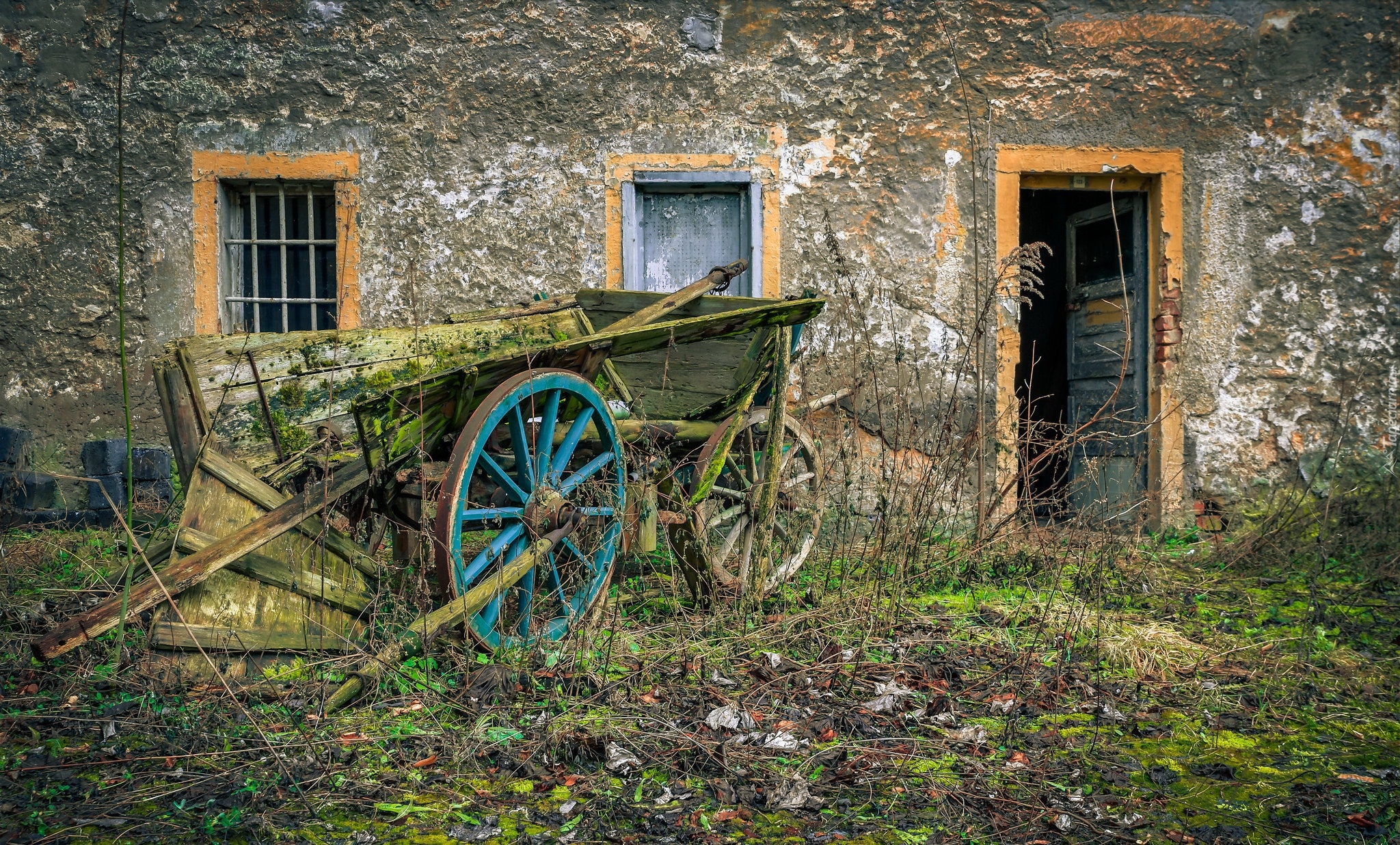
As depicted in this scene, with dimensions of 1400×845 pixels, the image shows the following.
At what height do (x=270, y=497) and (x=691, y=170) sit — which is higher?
(x=691, y=170)

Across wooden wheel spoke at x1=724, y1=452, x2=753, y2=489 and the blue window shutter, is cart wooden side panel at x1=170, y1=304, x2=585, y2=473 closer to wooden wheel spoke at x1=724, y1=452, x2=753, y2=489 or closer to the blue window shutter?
wooden wheel spoke at x1=724, y1=452, x2=753, y2=489

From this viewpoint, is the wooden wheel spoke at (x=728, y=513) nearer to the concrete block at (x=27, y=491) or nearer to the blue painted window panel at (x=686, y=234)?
the blue painted window panel at (x=686, y=234)

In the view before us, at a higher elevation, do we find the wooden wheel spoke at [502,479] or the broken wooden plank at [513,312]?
the broken wooden plank at [513,312]

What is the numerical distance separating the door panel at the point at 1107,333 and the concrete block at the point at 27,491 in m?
6.17

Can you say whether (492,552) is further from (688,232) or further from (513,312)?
(688,232)

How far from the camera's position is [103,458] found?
537 cm

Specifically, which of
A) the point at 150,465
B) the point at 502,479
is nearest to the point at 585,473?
the point at 502,479

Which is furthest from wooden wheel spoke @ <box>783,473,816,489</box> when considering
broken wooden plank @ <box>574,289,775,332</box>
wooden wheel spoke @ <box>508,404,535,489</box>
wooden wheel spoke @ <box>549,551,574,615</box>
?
wooden wheel spoke @ <box>508,404,535,489</box>

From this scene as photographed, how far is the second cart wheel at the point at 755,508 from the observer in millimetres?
3699

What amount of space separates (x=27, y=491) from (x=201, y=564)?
3687mm

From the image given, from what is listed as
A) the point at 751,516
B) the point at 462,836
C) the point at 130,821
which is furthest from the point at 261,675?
the point at 751,516

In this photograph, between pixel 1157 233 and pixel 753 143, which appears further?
pixel 1157 233

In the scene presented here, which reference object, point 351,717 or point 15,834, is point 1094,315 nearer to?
point 351,717

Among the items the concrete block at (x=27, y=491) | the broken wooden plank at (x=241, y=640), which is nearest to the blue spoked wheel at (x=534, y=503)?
the broken wooden plank at (x=241, y=640)
